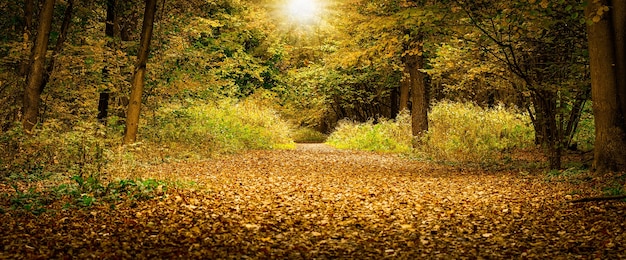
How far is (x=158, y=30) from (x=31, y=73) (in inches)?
238

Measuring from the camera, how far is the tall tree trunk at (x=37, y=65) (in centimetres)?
1128

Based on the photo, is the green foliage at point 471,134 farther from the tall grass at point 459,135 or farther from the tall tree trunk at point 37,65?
the tall tree trunk at point 37,65

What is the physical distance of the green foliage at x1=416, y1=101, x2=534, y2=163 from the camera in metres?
14.7

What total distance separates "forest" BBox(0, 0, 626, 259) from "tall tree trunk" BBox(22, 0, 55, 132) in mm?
39

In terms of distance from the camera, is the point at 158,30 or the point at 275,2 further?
the point at 275,2

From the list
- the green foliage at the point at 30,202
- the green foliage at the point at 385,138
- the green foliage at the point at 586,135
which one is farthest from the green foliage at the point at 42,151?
the green foliage at the point at 586,135

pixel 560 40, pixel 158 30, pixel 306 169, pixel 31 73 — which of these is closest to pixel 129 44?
pixel 158 30

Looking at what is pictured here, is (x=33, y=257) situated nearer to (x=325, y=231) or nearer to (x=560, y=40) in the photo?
(x=325, y=231)

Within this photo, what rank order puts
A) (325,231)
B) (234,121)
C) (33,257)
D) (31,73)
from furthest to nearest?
(234,121) → (31,73) → (325,231) → (33,257)

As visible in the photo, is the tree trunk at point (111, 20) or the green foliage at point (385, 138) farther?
the green foliage at point (385, 138)

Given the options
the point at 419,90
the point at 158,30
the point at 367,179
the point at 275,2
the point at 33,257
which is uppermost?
the point at 275,2

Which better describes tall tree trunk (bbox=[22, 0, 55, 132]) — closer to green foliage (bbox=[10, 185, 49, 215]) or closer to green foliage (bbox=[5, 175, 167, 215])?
green foliage (bbox=[5, 175, 167, 215])

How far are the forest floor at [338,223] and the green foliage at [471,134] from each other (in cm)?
499

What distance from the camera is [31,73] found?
11.5m
